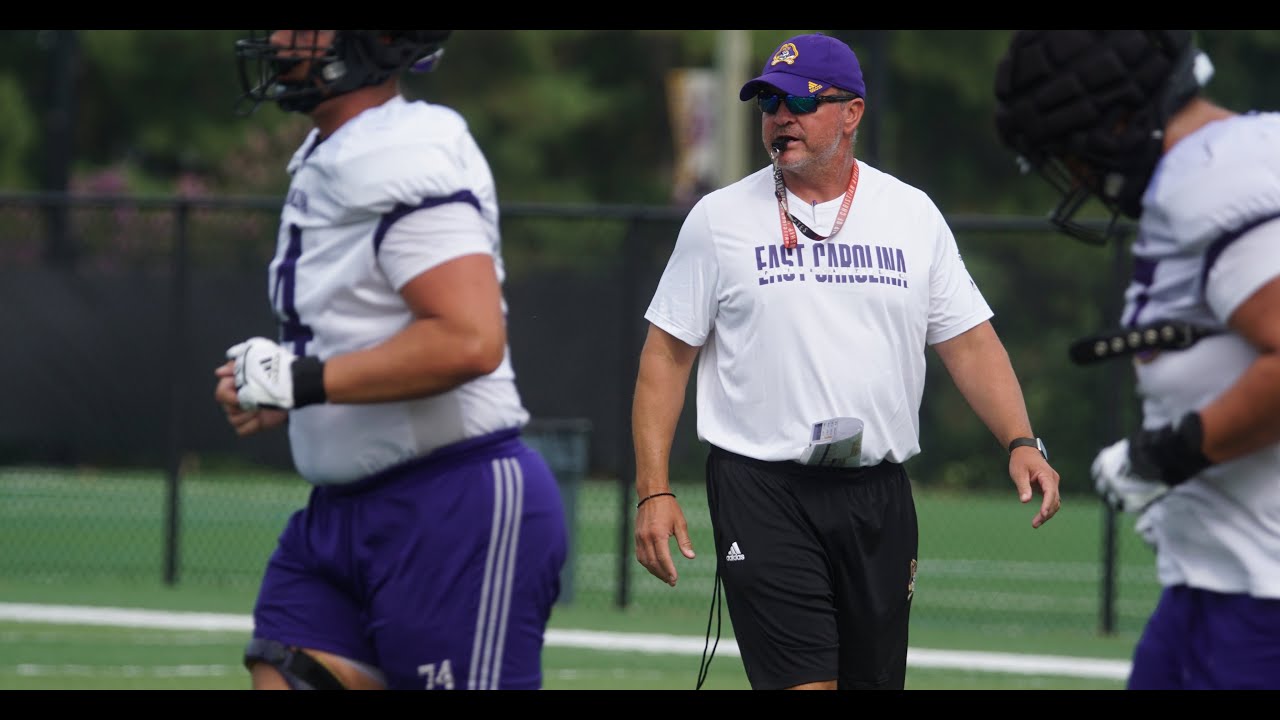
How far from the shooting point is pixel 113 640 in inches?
398

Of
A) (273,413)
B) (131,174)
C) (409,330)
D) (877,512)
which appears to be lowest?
(131,174)

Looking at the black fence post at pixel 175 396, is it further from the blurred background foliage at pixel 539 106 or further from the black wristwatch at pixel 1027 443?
the blurred background foliage at pixel 539 106

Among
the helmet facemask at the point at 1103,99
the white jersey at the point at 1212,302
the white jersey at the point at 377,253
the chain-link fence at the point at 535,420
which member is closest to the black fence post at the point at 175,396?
the chain-link fence at the point at 535,420

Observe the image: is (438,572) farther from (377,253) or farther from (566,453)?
(566,453)

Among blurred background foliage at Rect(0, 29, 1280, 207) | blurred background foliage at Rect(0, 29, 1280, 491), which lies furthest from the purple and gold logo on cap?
blurred background foliage at Rect(0, 29, 1280, 207)

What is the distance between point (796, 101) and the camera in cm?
546

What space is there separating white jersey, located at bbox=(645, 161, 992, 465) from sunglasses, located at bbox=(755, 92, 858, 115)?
0.20 metres

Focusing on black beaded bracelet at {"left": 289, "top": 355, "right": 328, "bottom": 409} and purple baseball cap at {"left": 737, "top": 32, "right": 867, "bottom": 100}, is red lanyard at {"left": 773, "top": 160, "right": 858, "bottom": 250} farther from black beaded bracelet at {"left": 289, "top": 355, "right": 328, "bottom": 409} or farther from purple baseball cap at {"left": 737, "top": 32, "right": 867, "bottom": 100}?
black beaded bracelet at {"left": 289, "top": 355, "right": 328, "bottom": 409}

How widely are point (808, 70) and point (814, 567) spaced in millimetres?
1403

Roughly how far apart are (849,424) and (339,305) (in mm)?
1558

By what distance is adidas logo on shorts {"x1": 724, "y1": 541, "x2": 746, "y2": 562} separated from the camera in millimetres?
5422

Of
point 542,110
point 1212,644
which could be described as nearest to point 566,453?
point 1212,644

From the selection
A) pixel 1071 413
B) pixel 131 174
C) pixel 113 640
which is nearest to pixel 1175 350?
pixel 113 640

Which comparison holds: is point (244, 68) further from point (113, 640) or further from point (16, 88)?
point (16, 88)
